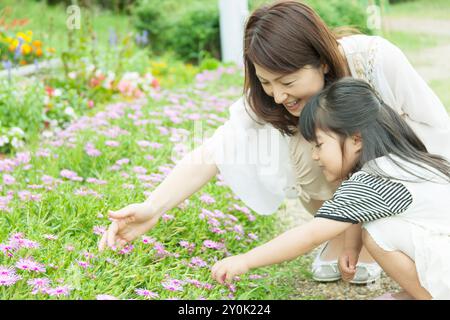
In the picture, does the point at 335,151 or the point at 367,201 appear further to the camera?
the point at 335,151

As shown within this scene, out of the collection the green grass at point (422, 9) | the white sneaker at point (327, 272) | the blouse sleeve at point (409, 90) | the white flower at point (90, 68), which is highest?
the blouse sleeve at point (409, 90)

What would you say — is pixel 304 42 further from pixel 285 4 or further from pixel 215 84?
pixel 215 84

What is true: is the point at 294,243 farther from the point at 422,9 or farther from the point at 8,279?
the point at 422,9

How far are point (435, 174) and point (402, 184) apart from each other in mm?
137

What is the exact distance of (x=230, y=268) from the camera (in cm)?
223

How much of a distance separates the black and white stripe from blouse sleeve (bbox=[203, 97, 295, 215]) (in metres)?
0.56

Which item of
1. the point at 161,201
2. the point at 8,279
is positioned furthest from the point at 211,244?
the point at 8,279

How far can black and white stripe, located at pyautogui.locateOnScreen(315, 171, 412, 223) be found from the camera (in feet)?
7.13

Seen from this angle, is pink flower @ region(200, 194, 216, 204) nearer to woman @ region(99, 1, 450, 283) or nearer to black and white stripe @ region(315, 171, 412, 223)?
woman @ region(99, 1, 450, 283)

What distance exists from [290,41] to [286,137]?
0.51 meters

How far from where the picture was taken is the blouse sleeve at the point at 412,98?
253cm

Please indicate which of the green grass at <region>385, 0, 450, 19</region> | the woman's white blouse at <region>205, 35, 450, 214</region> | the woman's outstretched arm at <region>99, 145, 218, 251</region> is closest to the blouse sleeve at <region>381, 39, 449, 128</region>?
the woman's white blouse at <region>205, 35, 450, 214</region>

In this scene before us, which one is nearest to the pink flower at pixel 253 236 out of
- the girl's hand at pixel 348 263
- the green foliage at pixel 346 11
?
the girl's hand at pixel 348 263

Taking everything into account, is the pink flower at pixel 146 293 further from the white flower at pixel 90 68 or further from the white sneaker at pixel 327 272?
the white flower at pixel 90 68
